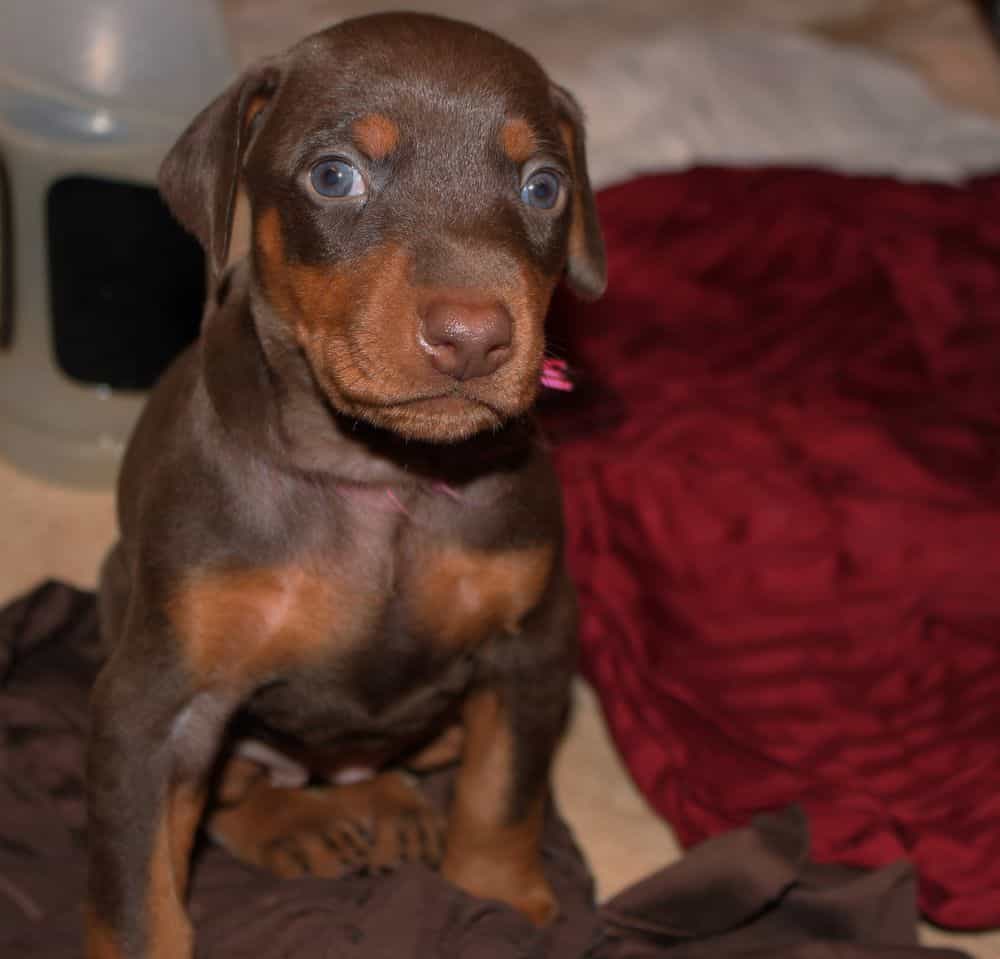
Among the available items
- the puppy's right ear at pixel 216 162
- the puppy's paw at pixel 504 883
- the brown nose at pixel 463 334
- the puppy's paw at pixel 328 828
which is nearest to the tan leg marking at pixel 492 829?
the puppy's paw at pixel 504 883

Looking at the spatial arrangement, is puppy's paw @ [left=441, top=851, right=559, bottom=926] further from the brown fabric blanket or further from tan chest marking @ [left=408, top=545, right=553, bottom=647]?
tan chest marking @ [left=408, top=545, right=553, bottom=647]

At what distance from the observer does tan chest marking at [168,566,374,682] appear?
2.75 metres

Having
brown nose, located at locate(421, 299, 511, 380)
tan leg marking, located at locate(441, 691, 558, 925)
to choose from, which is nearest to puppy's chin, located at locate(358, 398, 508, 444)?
brown nose, located at locate(421, 299, 511, 380)

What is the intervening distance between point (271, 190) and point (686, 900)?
185 cm

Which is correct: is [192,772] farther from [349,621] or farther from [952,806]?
[952,806]

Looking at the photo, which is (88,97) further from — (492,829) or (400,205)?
(492,829)

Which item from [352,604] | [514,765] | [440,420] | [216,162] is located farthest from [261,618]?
[216,162]

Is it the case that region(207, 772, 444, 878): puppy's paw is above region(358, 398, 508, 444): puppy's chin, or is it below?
below

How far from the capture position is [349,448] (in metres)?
2.91

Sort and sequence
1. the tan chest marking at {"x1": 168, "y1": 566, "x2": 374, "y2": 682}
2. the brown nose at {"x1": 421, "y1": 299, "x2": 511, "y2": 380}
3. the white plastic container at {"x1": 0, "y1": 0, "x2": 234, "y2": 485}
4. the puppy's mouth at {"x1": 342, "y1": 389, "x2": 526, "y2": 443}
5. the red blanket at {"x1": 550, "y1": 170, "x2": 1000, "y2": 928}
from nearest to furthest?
the brown nose at {"x1": 421, "y1": 299, "x2": 511, "y2": 380}, the puppy's mouth at {"x1": 342, "y1": 389, "x2": 526, "y2": 443}, the tan chest marking at {"x1": 168, "y1": 566, "x2": 374, "y2": 682}, the red blanket at {"x1": 550, "y1": 170, "x2": 1000, "y2": 928}, the white plastic container at {"x1": 0, "y1": 0, "x2": 234, "y2": 485}

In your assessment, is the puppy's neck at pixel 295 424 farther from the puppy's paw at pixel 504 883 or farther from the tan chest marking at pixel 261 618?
the puppy's paw at pixel 504 883

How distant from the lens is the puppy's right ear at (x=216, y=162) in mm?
2781

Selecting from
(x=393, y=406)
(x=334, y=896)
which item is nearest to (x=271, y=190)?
(x=393, y=406)

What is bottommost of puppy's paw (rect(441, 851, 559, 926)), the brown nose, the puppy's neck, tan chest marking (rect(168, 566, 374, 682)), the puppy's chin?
puppy's paw (rect(441, 851, 559, 926))
